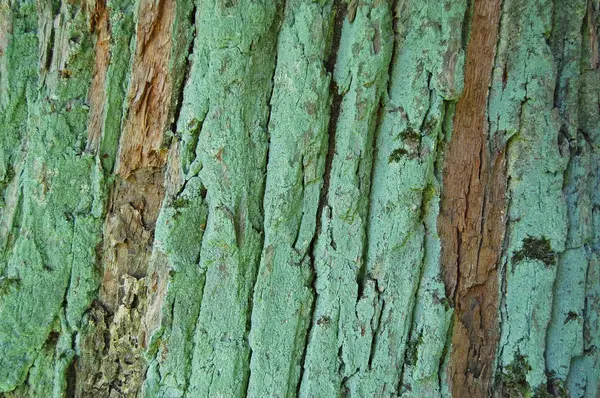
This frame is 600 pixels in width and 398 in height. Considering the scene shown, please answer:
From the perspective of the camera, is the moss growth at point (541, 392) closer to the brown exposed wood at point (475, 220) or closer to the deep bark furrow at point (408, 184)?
the brown exposed wood at point (475, 220)

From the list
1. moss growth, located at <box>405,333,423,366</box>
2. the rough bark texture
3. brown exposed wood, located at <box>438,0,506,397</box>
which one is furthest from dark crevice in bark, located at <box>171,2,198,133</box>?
moss growth, located at <box>405,333,423,366</box>

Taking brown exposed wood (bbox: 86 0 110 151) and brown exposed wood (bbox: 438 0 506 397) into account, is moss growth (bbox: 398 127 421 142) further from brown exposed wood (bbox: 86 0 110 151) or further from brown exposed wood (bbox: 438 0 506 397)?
brown exposed wood (bbox: 86 0 110 151)

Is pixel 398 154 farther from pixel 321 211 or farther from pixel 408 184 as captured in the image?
pixel 321 211

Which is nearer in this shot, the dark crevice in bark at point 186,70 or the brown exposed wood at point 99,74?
the dark crevice in bark at point 186,70

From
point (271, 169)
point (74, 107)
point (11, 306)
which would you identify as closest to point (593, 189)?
point (271, 169)

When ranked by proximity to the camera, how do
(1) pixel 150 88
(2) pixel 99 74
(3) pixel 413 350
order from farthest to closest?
(2) pixel 99 74, (1) pixel 150 88, (3) pixel 413 350

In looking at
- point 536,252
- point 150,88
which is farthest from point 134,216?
point 536,252

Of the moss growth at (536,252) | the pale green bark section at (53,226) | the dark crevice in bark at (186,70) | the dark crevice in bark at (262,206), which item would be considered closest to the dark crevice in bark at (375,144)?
the dark crevice in bark at (262,206)
